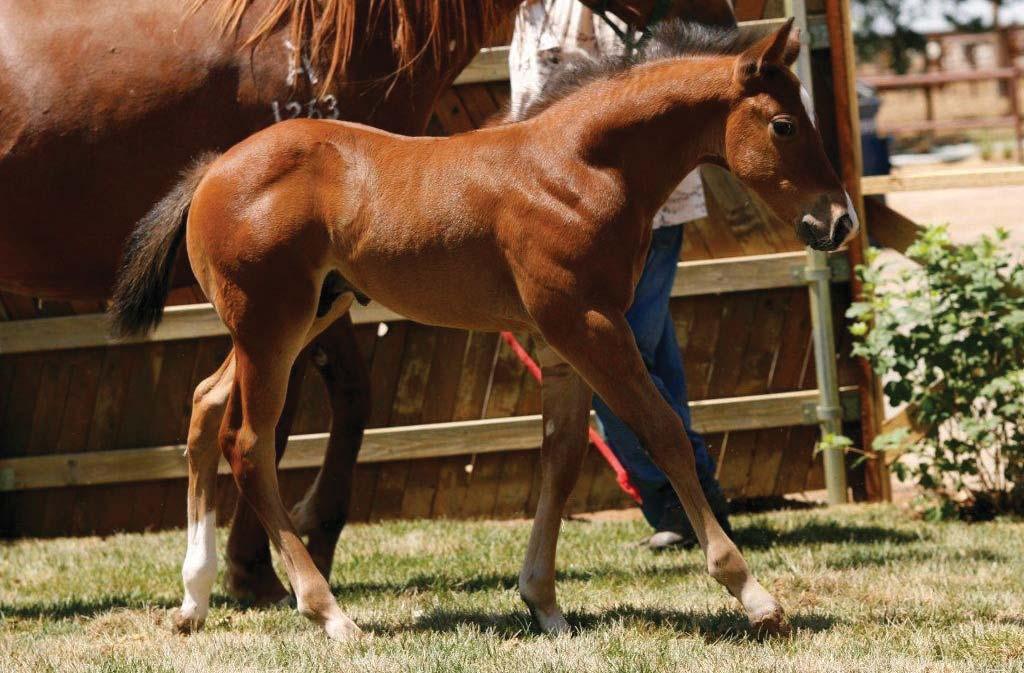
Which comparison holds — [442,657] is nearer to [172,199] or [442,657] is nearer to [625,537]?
[172,199]

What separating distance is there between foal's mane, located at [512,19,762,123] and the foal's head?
199 mm

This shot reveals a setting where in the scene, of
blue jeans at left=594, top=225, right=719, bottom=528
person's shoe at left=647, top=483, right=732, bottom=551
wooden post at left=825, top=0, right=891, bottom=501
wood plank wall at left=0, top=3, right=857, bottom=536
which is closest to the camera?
blue jeans at left=594, top=225, right=719, bottom=528

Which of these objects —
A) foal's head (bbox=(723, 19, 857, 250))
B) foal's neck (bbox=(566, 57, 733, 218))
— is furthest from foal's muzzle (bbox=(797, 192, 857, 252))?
foal's neck (bbox=(566, 57, 733, 218))

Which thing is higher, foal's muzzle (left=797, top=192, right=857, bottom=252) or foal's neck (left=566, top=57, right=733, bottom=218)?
foal's neck (left=566, top=57, right=733, bottom=218)

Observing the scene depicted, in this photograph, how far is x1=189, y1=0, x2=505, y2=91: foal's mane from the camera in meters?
4.21

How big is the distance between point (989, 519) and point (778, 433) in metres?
0.99

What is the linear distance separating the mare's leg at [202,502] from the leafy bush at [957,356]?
289cm

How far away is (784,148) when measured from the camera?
3.53m

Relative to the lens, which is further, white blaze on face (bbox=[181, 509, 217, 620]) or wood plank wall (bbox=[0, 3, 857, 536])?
wood plank wall (bbox=[0, 3, 857, 536])

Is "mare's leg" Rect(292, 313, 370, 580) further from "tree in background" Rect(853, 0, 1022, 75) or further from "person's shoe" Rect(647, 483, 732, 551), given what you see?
"tree in background" Rect(853, 0, 1022, 75)

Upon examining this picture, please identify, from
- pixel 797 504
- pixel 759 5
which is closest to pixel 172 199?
pixel 759 5

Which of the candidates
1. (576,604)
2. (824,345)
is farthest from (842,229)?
(824,345)

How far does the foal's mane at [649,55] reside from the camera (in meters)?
3.75

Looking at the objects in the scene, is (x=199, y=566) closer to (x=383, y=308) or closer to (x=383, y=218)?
(x=383, y=218)
